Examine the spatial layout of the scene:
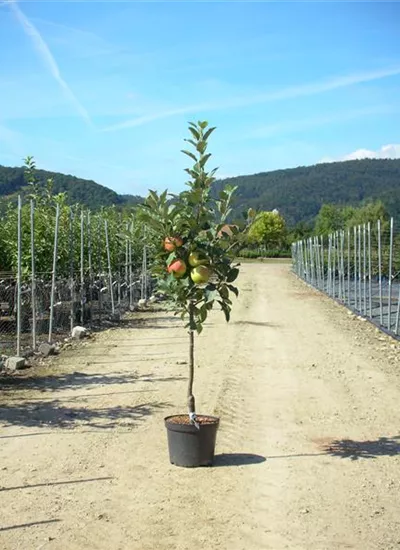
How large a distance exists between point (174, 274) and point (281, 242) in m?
96.1

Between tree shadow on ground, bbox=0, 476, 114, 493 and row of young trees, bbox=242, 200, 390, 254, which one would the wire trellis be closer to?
tree shadow on ground, bbox=0, 476, 114, 493

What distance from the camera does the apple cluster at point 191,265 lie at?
5699mm

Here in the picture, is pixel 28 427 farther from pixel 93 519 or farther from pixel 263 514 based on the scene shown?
pixel 263 514

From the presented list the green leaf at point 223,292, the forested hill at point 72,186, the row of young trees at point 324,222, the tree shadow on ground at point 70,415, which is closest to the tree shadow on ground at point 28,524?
the green leaf at point 223,292

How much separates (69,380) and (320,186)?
160 metres

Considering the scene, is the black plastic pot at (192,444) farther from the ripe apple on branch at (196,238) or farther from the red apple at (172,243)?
the red apple at (172,243)

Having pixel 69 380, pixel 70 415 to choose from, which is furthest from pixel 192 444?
pixel 69 380

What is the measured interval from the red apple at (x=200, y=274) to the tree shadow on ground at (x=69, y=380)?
386 cm

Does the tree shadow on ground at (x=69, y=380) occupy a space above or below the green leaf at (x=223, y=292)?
below

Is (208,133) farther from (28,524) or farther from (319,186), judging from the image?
(319,186)

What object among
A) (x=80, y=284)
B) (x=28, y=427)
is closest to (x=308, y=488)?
(x=28, y=427)

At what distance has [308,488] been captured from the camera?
5.37 meters

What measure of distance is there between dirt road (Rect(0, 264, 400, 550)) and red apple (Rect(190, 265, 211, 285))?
1.50m

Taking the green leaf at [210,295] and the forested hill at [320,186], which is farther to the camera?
the forested hill at [320,186]
